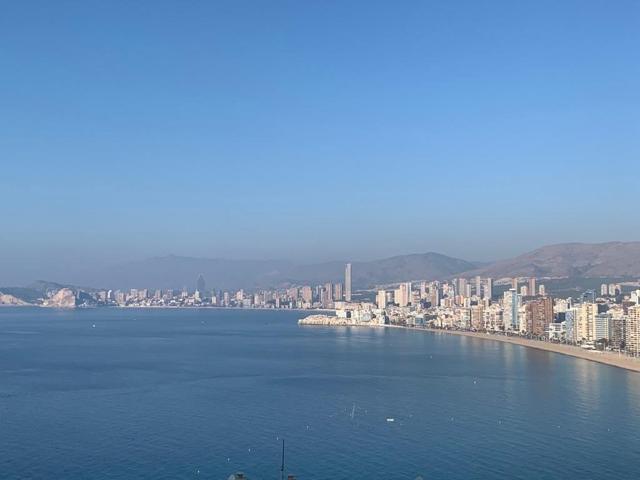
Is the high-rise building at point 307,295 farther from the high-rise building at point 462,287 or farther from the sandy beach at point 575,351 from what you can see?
the sandy beach at point 575,351

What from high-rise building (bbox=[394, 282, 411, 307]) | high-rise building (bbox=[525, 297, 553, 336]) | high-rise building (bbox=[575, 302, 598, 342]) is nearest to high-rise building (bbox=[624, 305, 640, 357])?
high-rise building (bbox=[575, 302, 598, 342])

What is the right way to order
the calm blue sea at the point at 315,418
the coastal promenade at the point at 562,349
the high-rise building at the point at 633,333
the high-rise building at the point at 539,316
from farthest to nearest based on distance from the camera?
the high-rise building at the point at 539,316 < the high-rise building at the point at 633,333 < the coastal promenade at the point at 562,349 < the calm blue sea at the point at 315,418

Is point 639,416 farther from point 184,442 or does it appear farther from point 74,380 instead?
point 74,380

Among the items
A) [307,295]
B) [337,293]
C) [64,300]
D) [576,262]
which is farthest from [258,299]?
[576,262]

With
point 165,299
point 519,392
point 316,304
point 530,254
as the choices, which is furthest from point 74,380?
point 530,254

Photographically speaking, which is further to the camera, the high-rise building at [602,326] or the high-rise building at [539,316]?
the high-rise building at [539,316]

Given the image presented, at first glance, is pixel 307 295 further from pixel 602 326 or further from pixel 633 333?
pixel 633 333

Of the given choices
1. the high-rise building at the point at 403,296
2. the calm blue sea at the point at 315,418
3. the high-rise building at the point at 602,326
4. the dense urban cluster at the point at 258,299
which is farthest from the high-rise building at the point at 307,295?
the calm blue sea at the point at 315,418

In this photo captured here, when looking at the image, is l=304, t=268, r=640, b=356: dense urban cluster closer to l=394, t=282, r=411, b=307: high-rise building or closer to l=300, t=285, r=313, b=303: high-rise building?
l=394, t=282, r=411, b=307: high-rise building
